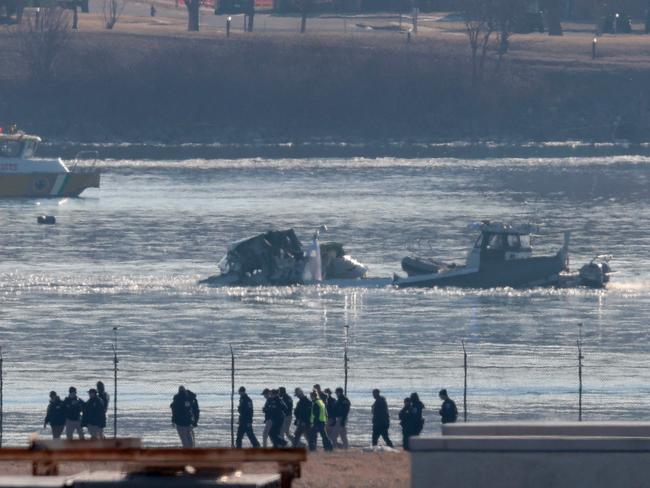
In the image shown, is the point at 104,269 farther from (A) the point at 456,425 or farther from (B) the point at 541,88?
Result: (B) the point at 541,88

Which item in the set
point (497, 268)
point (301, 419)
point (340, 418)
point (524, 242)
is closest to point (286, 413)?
point (301, 419)

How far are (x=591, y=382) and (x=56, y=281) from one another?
26238 millimetres

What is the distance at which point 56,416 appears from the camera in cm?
2991

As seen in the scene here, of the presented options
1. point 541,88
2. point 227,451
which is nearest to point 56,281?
point 227,451

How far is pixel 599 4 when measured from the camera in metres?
160

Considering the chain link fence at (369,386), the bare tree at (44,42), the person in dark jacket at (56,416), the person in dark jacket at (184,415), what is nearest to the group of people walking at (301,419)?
the chain link fence at (369,386)

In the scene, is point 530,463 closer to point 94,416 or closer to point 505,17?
point 94,416

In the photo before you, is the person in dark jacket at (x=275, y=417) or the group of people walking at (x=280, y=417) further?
the person in dark jacket at (x=275, y=417)

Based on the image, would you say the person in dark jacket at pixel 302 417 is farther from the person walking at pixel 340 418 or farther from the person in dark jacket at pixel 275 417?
the person walking at pixel 340 418

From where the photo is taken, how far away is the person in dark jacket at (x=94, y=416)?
29.7 meters

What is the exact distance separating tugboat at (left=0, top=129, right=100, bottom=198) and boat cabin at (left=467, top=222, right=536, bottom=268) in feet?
132

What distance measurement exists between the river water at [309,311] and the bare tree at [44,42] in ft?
115

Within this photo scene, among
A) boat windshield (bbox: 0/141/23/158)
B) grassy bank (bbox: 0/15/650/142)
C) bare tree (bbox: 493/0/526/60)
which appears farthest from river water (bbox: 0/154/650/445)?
bare tree (bbox: 493/0/526/60)

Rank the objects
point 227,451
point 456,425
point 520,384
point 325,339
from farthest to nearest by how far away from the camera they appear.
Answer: point 325,339 → point 520,384 → point 456,425 → point 227,451
